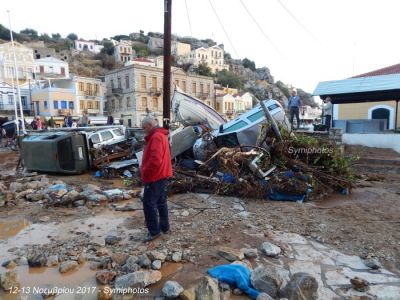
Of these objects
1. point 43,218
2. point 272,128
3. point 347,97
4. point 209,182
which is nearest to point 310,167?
point 272,128

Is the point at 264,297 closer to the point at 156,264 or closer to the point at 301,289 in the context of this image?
the point at 301,289

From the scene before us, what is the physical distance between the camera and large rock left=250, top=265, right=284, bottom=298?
11.0ft

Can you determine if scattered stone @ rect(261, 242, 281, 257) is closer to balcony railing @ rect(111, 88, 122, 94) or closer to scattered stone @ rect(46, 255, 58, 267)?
scattered stone @ rect(46, 255, 58, 267)

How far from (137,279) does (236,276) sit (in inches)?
43.7

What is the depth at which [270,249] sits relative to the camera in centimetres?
436

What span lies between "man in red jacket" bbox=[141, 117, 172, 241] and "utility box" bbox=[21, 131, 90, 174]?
726cm

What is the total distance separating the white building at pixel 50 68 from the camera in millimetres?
61969

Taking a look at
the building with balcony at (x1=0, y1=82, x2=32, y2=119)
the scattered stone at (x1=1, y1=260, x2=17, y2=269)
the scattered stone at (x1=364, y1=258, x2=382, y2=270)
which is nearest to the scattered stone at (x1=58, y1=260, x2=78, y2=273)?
the scattered stone at (x1=1, y1=260, x2=17, y2=269)

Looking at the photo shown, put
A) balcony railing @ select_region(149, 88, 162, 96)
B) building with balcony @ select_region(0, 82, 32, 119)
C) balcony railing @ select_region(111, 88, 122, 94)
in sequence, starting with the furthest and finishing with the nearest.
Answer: balcony railing @ select_region(111, 88, 122, 94) < balcony railing @ select_region(149, 88, 162, 96) < building with balcony @ select_region(0, 82, 32, 119)

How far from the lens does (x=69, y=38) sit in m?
113

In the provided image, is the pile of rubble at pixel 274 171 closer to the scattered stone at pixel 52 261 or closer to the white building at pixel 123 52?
the scattered stone at pixel 52 261

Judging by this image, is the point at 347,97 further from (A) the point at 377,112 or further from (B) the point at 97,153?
(B) the point at 97,153

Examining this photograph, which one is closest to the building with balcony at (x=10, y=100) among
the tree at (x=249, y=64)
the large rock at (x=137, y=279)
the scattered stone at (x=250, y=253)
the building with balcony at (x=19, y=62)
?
the building with balcony at (x=19, y=62)

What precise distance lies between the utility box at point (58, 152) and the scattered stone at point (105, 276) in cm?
816
